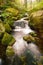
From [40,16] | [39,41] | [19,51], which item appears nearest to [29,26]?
[40,16]

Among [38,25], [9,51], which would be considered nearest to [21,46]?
[9,51]

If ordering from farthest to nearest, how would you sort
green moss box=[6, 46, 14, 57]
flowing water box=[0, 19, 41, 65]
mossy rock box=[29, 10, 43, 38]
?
1. mossy rock box=[29, 10, 43, 38]
2. flowing water box=[0, 19, 41, 65]
3. green moss box=[6, 46, 14, 57]

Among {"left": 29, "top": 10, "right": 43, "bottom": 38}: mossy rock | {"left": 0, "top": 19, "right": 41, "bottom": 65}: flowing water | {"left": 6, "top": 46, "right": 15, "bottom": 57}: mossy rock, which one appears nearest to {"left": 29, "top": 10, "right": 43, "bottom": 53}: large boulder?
{"left": 29, "top": 10, "right": 43, "bottom": 38}: mossy rock

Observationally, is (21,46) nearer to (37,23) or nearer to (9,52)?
(9,52)

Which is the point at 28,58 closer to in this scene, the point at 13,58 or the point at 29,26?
the point at 13,58

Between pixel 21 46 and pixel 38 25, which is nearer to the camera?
pixel 21 46

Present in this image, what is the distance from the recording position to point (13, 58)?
19.4 feet

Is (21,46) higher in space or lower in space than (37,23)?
lower

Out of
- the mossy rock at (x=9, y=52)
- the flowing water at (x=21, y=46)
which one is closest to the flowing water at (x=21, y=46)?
the flowing water at (x=21, y=46)

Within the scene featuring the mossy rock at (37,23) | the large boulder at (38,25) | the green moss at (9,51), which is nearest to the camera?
the green moss at (9,51)

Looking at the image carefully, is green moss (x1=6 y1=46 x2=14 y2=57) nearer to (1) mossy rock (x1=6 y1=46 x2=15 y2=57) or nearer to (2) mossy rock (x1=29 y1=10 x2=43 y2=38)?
(1) mossy rock (x1=6 y1=46 x2=15 y2=57)

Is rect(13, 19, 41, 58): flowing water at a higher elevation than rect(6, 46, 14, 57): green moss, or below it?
below

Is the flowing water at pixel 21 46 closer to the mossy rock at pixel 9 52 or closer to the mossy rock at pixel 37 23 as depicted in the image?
the mossy rock at pixel 9 52

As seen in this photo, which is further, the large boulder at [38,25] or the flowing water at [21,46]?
the large boulder at [38,25]
